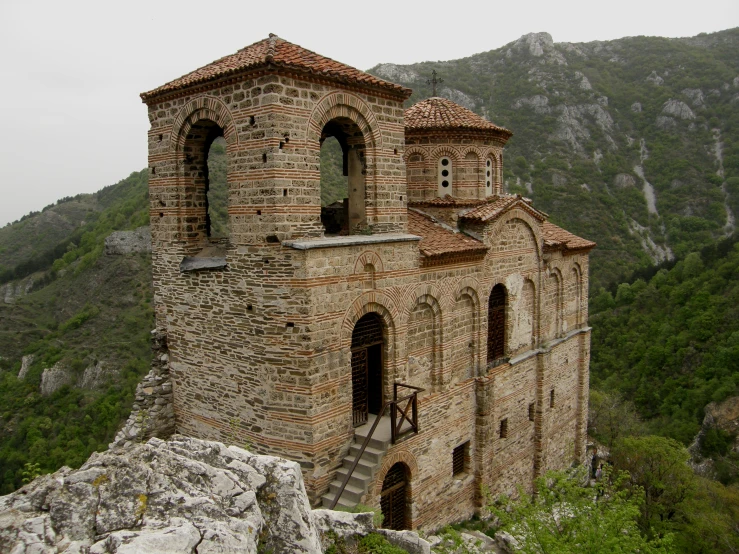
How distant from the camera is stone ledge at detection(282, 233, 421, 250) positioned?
9539 mm

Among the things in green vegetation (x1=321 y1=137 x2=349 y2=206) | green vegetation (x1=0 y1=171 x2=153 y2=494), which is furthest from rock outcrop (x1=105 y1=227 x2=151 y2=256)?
green vegetation (x1=321 y1=137 x2=349 y2=206)

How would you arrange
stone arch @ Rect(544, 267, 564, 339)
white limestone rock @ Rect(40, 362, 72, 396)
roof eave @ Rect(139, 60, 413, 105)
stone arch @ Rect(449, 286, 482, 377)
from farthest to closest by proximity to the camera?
1. white limestone rock @ Rect(40, 362, 72, 396)
2. stone arch @ Rect(544, 267, 564, 339)
3. stone arch @ Rect(449, 286, 482, 377)
4. roof eave @ Rect(139, 60, 413, 105)

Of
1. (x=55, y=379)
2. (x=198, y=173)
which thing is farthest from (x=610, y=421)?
(x=55, y=379)

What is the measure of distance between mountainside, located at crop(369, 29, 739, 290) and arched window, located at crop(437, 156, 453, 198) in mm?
31777

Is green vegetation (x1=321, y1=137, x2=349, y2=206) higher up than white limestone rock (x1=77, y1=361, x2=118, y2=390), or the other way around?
green vegetation (x1=321, y1=137, x2=349, y2=206)

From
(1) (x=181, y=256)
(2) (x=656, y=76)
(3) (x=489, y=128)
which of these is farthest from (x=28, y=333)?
(2) (x=656, y=76)

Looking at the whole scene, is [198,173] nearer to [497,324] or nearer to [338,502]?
[338,502]

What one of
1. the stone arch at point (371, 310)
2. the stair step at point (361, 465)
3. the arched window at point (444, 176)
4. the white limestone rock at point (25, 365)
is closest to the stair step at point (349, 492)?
the stair step at point (361, 465)

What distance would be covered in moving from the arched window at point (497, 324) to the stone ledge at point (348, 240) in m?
4.10

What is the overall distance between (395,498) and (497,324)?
18.4 feet

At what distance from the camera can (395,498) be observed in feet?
38.2

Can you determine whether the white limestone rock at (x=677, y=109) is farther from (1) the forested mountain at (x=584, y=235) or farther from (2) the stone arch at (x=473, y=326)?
(2) the stone arch at (x=473, y=326)

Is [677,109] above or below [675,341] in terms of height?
above

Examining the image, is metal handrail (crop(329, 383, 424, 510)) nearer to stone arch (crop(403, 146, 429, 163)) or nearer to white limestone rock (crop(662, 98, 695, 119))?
stone arch (crop(403, 146, 429, 163))
